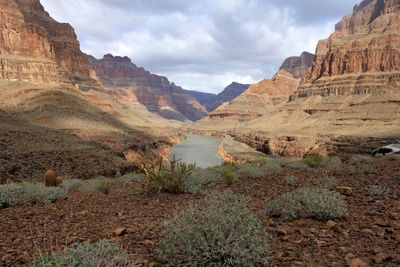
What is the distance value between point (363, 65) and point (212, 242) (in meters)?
114

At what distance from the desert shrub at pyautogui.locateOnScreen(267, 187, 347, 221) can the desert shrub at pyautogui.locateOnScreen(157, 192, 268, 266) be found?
5.18 feet

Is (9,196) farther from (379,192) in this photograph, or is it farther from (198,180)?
(379,192)

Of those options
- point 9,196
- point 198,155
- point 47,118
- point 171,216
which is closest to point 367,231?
point 171,216

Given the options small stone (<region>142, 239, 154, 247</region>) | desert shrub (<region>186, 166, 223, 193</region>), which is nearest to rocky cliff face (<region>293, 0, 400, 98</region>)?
desert shrub (<region>186, 166, 223, 193</region>)

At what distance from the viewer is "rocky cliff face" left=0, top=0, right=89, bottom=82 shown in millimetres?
86250

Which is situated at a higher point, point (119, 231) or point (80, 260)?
point (80, 260)

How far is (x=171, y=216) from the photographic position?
265 inches

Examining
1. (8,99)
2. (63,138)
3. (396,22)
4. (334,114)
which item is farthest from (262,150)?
(396,22)

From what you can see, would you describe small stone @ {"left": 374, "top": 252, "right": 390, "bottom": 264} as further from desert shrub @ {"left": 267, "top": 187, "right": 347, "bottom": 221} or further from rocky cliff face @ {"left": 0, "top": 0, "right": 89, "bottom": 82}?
rocky cliff face @ {"left": 0, "top": 0, "right": 89, "bottom": 82}

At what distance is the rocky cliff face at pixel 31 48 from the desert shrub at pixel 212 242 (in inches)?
3378

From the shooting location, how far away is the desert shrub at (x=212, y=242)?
12.6 ft

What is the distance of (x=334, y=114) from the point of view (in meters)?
86.6

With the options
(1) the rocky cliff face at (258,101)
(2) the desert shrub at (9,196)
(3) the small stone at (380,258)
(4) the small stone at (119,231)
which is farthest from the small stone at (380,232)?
(1) the rocky cliff face at (258,101)

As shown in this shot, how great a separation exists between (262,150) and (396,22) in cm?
7812
